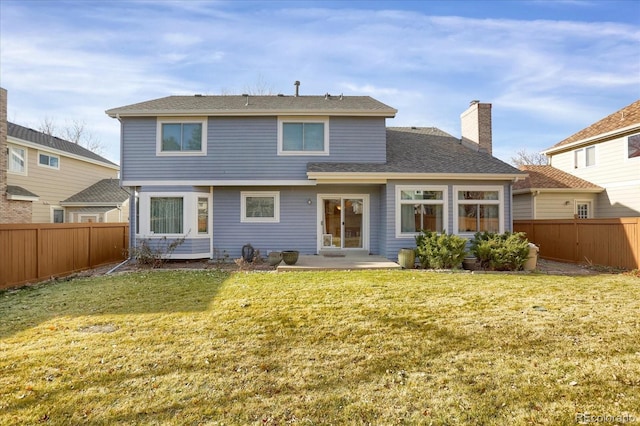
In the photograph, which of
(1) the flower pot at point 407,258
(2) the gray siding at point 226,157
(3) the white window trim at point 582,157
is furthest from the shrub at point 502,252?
(3) the white window trim at point 582,157

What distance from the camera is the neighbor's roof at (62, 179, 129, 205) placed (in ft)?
64.8

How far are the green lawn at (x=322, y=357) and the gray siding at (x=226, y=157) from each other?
578cm

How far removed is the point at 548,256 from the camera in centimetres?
1328

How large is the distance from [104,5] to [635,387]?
45.9ft

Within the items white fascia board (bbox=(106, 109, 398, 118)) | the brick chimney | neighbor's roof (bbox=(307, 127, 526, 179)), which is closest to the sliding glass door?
neighbor's roof (bbox=(307, 127, 526, 179))

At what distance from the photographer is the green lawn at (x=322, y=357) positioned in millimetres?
2975

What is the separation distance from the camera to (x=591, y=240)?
37.2 feet

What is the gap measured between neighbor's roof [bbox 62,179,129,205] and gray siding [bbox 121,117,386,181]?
8773 millimetres

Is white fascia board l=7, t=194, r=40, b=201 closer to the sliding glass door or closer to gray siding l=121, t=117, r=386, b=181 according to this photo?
gray siding l=121, t=117, r=386, b=181

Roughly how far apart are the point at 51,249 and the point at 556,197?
66.2ft

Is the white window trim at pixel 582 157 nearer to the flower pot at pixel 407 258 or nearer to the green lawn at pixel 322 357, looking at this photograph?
the green lawn at pixel 322 357

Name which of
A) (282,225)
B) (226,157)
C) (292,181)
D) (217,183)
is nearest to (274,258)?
(282,225)

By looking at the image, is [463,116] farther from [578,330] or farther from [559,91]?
[578,330]

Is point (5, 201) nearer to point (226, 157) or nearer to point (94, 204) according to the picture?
point (94, 204)
